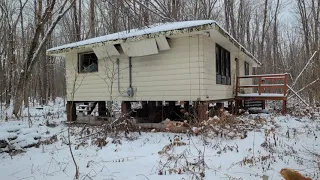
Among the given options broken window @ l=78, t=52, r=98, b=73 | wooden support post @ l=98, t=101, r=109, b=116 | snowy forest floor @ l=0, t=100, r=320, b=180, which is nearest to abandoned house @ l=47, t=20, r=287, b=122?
broken window @ l=78, t=52, r=98, b=73

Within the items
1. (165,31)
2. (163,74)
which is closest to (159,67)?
(163,74)

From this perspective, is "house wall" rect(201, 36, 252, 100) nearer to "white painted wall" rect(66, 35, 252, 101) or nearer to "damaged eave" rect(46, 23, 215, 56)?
"white painted wall" rect(66, 35, 252, 101)

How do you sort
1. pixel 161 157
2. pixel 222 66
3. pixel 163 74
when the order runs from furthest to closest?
pixel 222 66
pixel 163 74
pixel 161 157

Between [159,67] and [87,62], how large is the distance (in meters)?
3.62

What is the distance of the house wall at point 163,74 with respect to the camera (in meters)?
7.67

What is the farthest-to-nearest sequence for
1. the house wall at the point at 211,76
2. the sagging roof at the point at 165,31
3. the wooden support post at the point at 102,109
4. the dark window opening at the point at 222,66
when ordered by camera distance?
the wooden support post at the point at 102,109, the dark window opening at the point at 222,66, the house wall at the point at 211,76, the sagging roof at the point at 165,31

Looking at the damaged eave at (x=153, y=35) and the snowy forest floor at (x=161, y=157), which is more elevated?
the damaged eave at (x=153, y=35)

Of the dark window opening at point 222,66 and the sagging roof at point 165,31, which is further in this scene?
the dark window opening at point 222,66

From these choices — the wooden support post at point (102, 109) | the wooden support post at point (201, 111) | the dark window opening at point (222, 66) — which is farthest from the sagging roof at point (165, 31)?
the wooden support post at point (102, 109)

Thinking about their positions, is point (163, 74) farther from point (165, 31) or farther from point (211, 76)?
point (211, 76)

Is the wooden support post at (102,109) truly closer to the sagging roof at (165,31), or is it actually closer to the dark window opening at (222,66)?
the sagging roof at (165,31)

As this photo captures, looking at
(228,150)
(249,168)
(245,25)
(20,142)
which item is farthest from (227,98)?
(245,25)

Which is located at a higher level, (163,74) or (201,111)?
(163,74)

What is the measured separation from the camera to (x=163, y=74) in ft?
27.1
